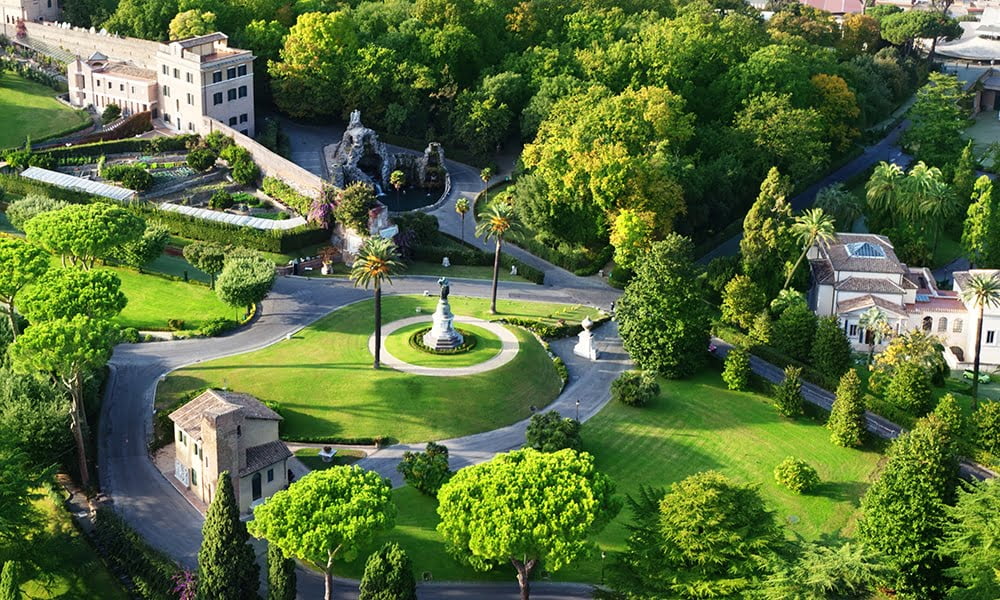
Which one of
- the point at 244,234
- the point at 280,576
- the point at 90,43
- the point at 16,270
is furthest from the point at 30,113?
the point at 280,576

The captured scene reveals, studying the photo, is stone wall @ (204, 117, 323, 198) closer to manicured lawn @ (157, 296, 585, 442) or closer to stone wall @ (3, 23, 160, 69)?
stone wall @ (3, 23, 160, 69)

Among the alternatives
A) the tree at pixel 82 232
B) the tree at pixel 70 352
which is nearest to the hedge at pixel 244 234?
the tree at pixel 82 232

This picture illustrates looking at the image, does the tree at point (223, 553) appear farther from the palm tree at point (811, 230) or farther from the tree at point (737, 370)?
the palm tree at point (811, 230)

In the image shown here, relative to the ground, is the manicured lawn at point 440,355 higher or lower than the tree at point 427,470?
higher

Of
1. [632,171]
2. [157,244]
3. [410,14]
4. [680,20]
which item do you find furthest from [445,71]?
[157,244]

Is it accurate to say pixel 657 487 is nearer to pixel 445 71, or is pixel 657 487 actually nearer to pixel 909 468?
pixel 909 468

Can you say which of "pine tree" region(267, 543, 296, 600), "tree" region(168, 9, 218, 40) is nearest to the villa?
"pine tree" region(267, 543, 296, 600)

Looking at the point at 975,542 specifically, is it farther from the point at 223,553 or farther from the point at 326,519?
the point at 223,553
